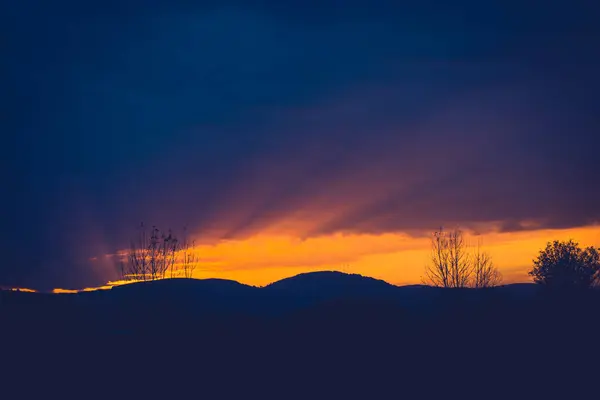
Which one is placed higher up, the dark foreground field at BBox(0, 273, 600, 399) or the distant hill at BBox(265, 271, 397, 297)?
the distant hill at BBox(265, 271, 397, 297)

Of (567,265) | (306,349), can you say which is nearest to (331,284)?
(567,265)

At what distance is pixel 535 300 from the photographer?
50656 millimetres

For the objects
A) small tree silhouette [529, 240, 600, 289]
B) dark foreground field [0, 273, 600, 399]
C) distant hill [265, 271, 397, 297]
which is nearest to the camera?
dark foreground field [0, 273, 600, 399]

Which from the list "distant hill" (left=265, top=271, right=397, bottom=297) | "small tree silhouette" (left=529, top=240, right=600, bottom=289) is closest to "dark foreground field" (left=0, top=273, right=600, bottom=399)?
"small tree silhouette" (left=529, top=240, right=600, bottom=289)

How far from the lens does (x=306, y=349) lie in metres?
38.9

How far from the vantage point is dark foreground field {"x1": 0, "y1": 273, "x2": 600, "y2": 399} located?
110 ft

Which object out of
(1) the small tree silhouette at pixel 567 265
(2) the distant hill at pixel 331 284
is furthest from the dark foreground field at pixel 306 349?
(2) the distant hill at pixel 331 284

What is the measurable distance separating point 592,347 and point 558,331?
10.3 ft

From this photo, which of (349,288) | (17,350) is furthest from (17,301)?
(349,288)

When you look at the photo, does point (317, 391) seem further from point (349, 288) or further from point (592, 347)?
point (349, 288)

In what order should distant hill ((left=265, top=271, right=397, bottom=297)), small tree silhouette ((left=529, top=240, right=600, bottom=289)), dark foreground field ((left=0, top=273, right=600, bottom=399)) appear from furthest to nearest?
distant hill ((left=265, top=271, right=397, bottom=297))
small tree silhouette ((left=529, top=240, right=600, bottom=289))
dark foreground field ((left=0, top=273, right=600, bottom=399))

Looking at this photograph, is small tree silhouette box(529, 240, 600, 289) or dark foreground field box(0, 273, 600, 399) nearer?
dark foreground field box(0, 273, 600, 399)

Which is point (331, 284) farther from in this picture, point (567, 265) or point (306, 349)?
point (306, 349)

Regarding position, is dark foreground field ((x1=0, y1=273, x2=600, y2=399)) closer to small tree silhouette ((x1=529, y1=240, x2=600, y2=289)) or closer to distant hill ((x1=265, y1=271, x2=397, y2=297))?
small tree silhouette ((x1=529, y1=240, x2=600, y2=289))
